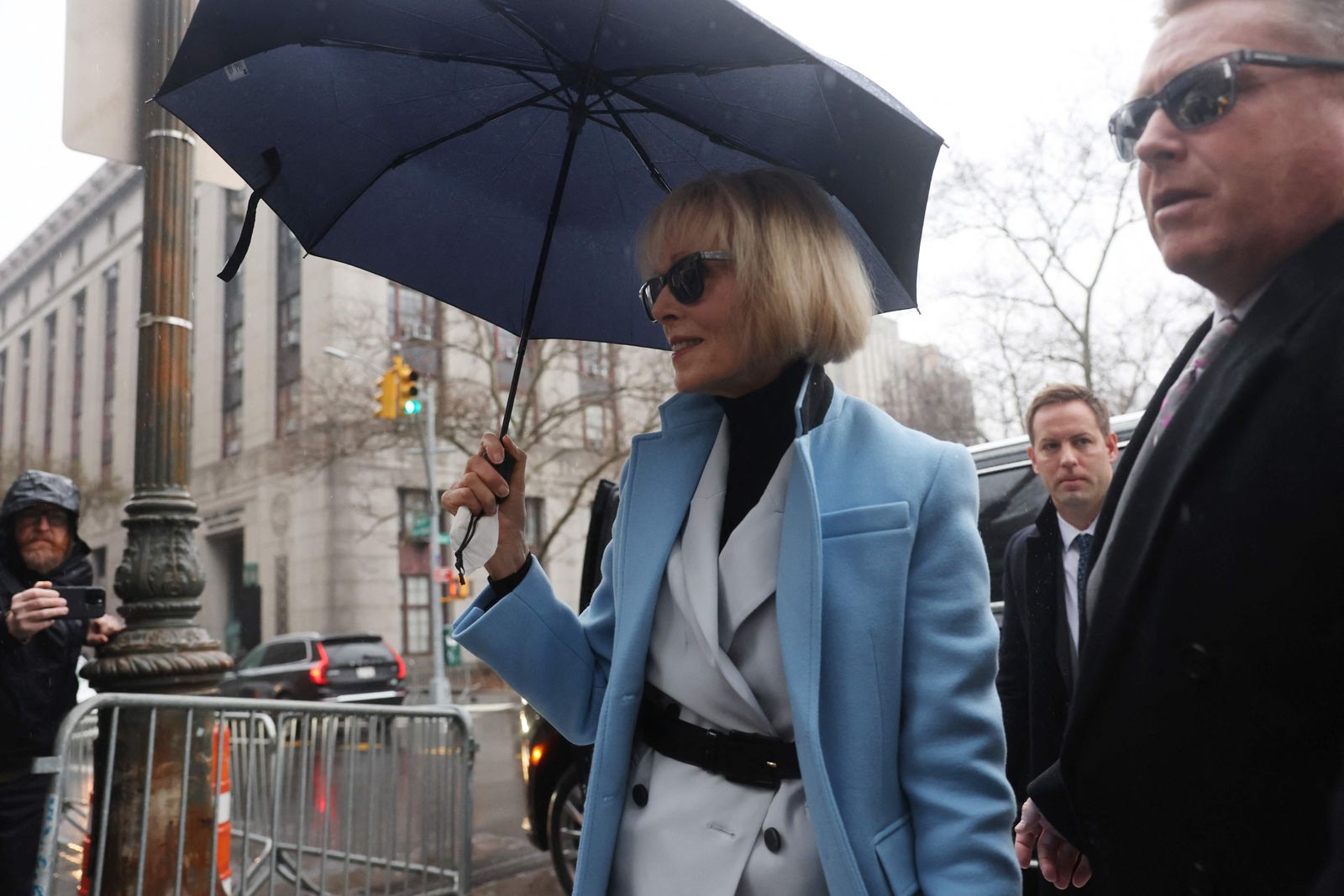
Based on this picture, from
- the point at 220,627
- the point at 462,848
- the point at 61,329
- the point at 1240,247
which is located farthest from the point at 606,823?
the point at 61,329

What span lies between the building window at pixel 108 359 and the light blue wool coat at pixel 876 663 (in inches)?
1946

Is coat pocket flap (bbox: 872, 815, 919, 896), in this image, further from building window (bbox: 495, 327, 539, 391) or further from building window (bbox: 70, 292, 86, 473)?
building window (bbox: 70, 292, 86, 473)

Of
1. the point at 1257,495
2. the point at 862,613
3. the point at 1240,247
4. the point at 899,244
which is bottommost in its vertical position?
the point at 862,613

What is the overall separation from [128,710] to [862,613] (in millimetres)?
3397

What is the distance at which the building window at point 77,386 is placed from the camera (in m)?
48.2

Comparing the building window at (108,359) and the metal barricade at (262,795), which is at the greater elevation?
the building window at (108,359)

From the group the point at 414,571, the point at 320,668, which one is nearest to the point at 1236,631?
the point at 320,668

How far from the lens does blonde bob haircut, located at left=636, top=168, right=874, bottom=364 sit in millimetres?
1900

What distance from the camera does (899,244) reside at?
2.18m

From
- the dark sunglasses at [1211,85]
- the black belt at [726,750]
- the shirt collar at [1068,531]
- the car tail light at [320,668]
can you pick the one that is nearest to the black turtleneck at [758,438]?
the black belt at [726,750]

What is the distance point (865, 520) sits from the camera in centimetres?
172

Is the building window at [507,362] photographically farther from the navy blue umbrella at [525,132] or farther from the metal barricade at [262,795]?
the navy blue umbrella at [525,132]

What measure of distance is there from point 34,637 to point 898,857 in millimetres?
3875

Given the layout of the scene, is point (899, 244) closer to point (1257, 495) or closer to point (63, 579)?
point (1257, 495)
